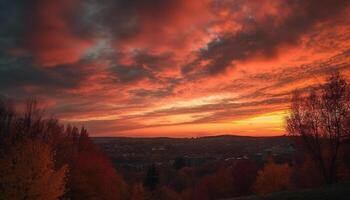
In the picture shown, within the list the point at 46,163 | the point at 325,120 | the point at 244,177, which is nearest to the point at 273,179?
the point at 244,177

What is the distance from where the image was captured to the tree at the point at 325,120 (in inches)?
1378

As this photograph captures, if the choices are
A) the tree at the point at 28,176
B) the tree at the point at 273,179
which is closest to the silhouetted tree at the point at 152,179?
the tree at the point at 273,179

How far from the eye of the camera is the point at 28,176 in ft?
117

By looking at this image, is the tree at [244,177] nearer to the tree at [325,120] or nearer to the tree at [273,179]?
the tree at [273,179]

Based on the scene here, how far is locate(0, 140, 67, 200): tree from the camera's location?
3481cm

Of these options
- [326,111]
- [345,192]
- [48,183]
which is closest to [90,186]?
[48,183]

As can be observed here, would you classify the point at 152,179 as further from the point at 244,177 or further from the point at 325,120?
the point at 325,120

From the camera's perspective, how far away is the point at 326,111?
35.8m

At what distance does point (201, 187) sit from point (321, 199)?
2647 inches

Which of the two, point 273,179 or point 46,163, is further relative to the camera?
point 273,179

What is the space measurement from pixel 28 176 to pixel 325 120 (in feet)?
97.6

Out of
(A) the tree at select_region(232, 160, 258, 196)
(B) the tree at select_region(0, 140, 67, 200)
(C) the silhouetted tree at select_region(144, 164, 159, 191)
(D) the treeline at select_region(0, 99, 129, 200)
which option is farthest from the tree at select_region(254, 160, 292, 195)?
(C) the silhouetted tree at select_region(144, 164, 159, 191)

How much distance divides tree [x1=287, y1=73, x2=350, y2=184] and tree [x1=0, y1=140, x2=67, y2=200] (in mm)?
25095

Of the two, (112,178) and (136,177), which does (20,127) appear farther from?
(136,177)
